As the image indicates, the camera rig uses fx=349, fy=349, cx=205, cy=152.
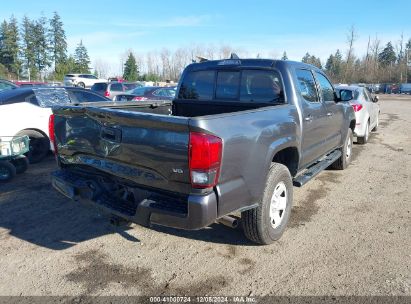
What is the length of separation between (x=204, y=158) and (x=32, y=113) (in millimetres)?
5757

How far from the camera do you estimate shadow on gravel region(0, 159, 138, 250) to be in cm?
408

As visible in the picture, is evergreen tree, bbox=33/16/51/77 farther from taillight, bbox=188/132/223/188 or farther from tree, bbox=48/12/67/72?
taillight, bbox=188/132/223/188

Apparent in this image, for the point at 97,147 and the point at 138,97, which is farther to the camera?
the point at 138,97

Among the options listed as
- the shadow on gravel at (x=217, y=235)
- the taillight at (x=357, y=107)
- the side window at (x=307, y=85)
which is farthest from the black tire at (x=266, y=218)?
the taillight at (x=357, y=107)

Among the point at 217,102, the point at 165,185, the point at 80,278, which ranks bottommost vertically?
the point at 80,278

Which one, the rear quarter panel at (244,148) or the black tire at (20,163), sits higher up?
the rear quarter panel at (244,148)

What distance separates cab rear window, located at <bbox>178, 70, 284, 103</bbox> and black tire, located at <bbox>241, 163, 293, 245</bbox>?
1.08 metres

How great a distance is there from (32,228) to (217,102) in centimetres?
286

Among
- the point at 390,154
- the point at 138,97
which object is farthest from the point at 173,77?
the point at 390,154

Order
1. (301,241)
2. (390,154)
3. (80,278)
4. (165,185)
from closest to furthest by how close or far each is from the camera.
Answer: (165,185), (80,278), (301,241), (390,154)

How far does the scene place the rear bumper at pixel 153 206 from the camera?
2869 millimetres

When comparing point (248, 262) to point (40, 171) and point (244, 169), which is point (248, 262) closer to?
point (244, 169)

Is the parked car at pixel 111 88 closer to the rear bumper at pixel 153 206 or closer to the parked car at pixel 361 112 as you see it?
the parked car at pixel 361 112

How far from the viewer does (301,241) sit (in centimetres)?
400
